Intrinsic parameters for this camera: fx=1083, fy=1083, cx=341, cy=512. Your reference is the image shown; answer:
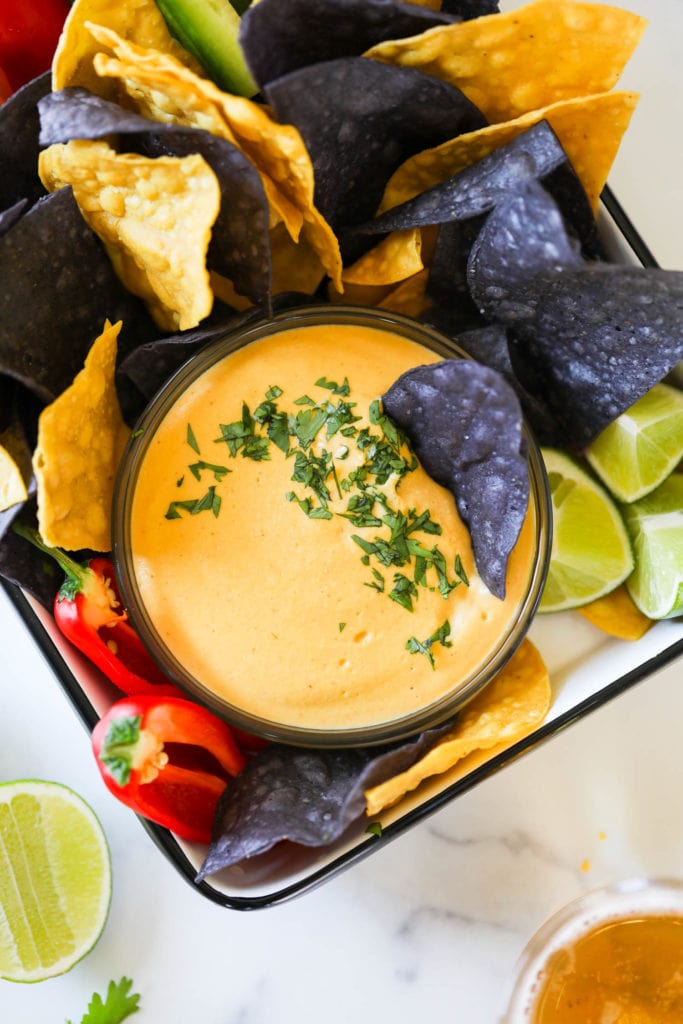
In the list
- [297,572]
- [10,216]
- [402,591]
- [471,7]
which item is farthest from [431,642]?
[471,7]

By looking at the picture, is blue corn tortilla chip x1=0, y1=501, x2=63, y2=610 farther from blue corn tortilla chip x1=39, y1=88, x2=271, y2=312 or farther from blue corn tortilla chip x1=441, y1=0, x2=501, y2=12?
blue corn tortilla chip x1=441, y1=0, x2=501, y2=12

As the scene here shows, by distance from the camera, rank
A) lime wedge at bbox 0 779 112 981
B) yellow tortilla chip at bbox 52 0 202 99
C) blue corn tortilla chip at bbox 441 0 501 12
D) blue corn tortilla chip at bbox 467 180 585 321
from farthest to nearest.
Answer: lime wedge at bbox 0 779 112 981 < blue corn tortilla chip at bbox 441 0 501 12 < yellow tortilla chip at bbox 52 0 202 99 < blue corn tortilla chip at bbox 467 180 585 321


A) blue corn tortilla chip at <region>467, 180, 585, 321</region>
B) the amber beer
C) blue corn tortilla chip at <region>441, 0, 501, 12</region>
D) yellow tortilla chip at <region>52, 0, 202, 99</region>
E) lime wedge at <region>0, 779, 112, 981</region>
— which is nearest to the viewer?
blue corn tortilla chip at <region>467, 180, 585, 321</region>

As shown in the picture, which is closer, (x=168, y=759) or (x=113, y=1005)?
(x=168, y=759)

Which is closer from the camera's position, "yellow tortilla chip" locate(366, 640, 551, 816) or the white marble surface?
"yellow tortilla chip" locate(366, 640, 551, 816)

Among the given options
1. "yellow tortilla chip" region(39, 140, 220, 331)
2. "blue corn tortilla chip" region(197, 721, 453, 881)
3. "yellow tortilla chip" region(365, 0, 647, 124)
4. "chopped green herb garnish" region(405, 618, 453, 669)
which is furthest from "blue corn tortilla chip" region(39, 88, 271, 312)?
"blue corn tortilla chip" region(197, 721, 453, 881)

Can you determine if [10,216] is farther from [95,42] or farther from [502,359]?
[502,359]

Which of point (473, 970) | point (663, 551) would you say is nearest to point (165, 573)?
point (663, 551)
